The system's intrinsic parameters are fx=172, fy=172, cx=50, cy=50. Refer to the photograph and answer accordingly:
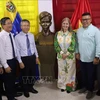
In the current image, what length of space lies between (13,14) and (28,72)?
1179 millimetres

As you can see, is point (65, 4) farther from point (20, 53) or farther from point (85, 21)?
point (20, 53)

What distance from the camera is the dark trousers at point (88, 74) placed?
2695 millimetres

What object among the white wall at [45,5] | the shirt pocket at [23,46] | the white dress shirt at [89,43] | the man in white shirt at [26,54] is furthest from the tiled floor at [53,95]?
the white wall at [45,5]

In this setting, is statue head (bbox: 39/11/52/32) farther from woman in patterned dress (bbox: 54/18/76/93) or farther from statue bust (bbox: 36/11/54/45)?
woman in patterned dress (bbox: 54/18/76/93)

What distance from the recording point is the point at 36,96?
2.87 meters

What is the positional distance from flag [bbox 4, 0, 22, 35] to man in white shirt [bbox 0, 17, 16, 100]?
34.5 inches

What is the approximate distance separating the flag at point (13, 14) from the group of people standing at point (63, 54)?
22.7 inches

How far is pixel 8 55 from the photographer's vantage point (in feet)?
7.86

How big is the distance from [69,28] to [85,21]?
1.18ft

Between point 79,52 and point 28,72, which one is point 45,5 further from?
point 28,72

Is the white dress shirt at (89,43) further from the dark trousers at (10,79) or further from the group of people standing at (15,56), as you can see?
the dark trousers at (10,79)

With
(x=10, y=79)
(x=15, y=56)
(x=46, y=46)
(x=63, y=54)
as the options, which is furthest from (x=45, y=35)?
(x=10, y=79)

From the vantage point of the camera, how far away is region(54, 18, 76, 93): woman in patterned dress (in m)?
2.81

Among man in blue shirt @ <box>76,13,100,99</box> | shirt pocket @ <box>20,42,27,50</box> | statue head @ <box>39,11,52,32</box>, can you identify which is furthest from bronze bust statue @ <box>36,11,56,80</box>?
man in blue shirt @ <box>76,13,100,99</box>
